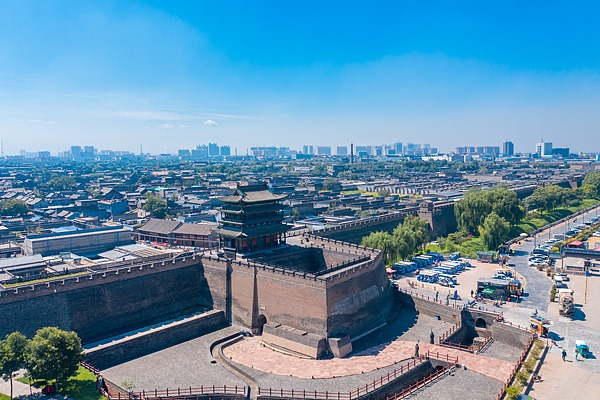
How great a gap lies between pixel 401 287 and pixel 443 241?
2264cm

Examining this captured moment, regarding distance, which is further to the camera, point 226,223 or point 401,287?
point 401,287

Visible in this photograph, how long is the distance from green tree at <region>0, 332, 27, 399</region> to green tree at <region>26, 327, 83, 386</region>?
1.47 feet

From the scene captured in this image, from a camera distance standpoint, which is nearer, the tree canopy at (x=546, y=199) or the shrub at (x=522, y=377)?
the shrub at (x=522, y=377)

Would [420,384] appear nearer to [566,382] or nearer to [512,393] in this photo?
[512,393]

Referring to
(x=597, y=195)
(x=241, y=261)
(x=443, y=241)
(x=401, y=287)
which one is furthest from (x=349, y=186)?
(x=241, y=261)

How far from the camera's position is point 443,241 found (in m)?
68.5

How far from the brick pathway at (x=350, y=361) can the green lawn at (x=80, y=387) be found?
31.1 feet

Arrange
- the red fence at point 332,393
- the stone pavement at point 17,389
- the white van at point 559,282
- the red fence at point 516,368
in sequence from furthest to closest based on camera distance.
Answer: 1. the white van at point 559,282
2. the red fence at point 332,393
3. the red fence at point 516,368
4. the stone pavement at point 17,389

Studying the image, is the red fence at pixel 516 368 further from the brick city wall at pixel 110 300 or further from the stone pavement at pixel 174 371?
the brick city wall at pixel 110 300

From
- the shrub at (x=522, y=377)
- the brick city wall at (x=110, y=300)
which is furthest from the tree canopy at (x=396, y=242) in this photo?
the shrub at (x=522, y=377)

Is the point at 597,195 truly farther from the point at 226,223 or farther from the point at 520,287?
the point at 226,223

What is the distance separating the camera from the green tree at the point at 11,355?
26.2 metres

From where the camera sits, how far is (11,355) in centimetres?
2627

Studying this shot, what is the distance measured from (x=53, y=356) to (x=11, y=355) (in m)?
2.26
